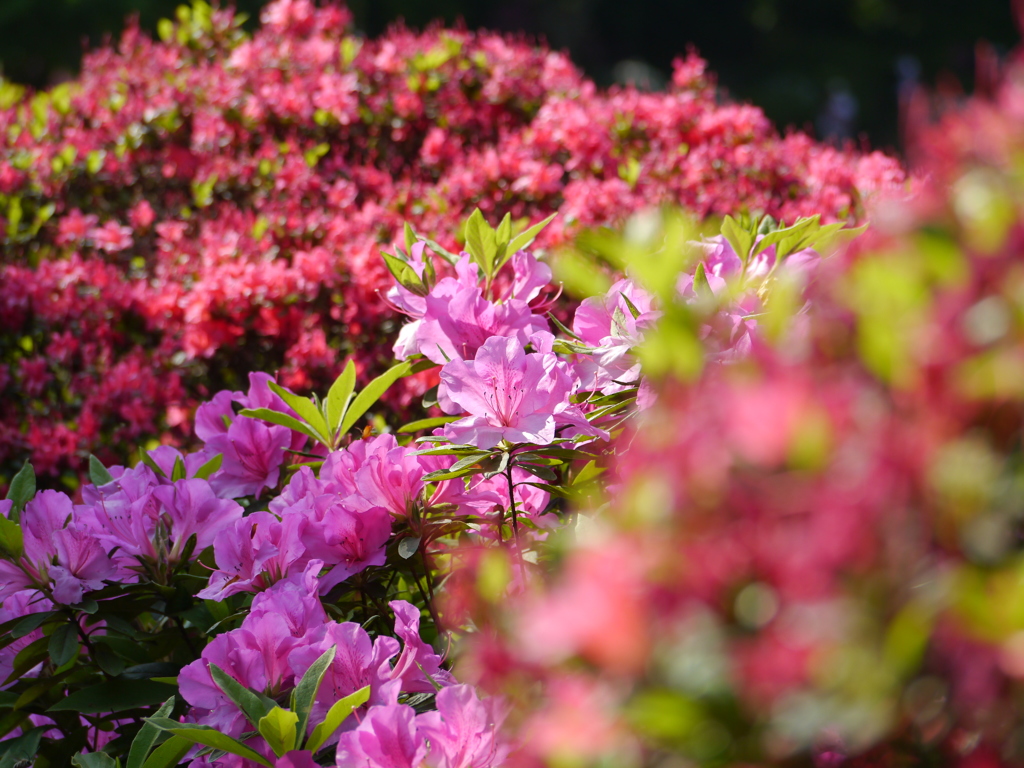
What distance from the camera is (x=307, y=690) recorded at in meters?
0.88

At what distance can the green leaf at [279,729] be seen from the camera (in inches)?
32.5

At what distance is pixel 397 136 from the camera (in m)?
3.71

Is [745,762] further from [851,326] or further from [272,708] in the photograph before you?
[272,708]

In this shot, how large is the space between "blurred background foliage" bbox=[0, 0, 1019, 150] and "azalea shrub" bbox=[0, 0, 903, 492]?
1117cm

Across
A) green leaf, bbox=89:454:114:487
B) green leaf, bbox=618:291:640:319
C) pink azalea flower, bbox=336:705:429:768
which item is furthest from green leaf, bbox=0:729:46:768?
green leaf, bbox=618:291:640:319

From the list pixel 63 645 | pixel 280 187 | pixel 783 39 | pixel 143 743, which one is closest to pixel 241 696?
pixel 143 743

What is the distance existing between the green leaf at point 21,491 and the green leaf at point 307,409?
34cm

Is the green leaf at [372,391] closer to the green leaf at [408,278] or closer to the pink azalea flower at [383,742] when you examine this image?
the green leaf at [408,278]

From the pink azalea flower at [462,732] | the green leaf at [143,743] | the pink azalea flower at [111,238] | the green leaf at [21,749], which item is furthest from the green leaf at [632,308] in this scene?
the pink azalea flower at [111,238]

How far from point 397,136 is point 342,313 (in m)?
1.39

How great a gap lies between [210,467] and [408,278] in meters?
0.42

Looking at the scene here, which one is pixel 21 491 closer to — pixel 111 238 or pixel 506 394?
pixel 506 394

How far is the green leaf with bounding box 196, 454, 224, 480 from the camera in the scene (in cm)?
135

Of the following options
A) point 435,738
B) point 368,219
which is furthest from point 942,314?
point 368,219
